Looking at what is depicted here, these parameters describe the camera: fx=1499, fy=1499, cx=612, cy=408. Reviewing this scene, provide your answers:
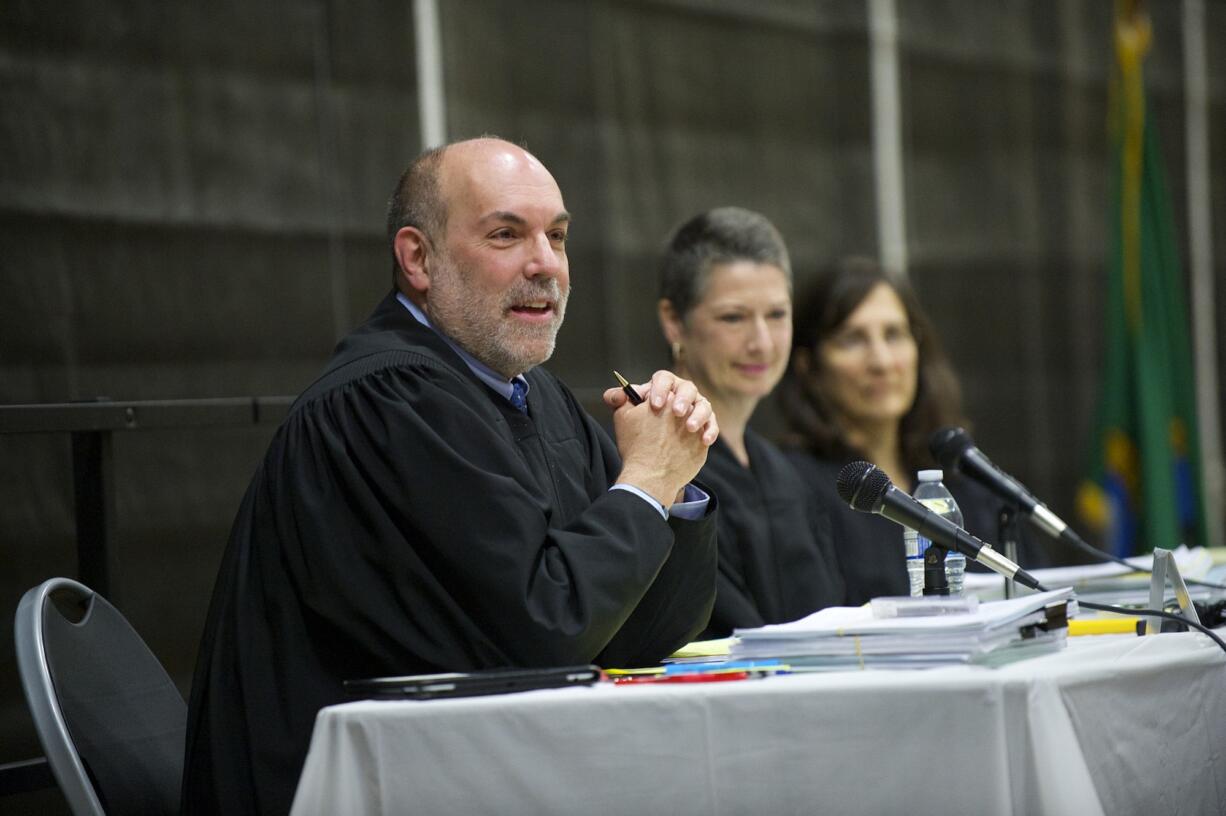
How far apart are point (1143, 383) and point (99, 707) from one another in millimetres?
4900

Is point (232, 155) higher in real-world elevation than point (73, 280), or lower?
higher

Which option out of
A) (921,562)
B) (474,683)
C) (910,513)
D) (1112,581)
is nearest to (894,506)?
(910,513)

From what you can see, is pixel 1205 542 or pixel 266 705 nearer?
pixel 266 705

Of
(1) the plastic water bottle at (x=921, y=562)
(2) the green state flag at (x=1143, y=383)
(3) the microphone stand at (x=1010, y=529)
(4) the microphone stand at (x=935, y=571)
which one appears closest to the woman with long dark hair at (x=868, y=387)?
(3) the microphone stand at (x=1010, y=529)

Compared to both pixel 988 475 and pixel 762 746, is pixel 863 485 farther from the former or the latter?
pixel 988 475

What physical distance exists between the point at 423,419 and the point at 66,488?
1265mm

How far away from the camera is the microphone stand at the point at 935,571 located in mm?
2045

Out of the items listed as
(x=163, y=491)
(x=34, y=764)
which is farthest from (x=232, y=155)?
(x=34, y=764)

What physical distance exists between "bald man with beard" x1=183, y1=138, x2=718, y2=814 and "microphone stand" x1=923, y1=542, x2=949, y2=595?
36 centimetres

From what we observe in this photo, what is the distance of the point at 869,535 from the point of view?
3639 millimetres

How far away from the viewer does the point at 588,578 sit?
6.72 ft

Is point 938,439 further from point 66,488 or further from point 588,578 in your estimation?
point 66,488

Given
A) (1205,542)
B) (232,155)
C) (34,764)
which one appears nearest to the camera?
(34,764)

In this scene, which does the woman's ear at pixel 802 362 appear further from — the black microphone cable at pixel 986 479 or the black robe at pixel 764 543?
the black microphone cable at pixel 986 479
